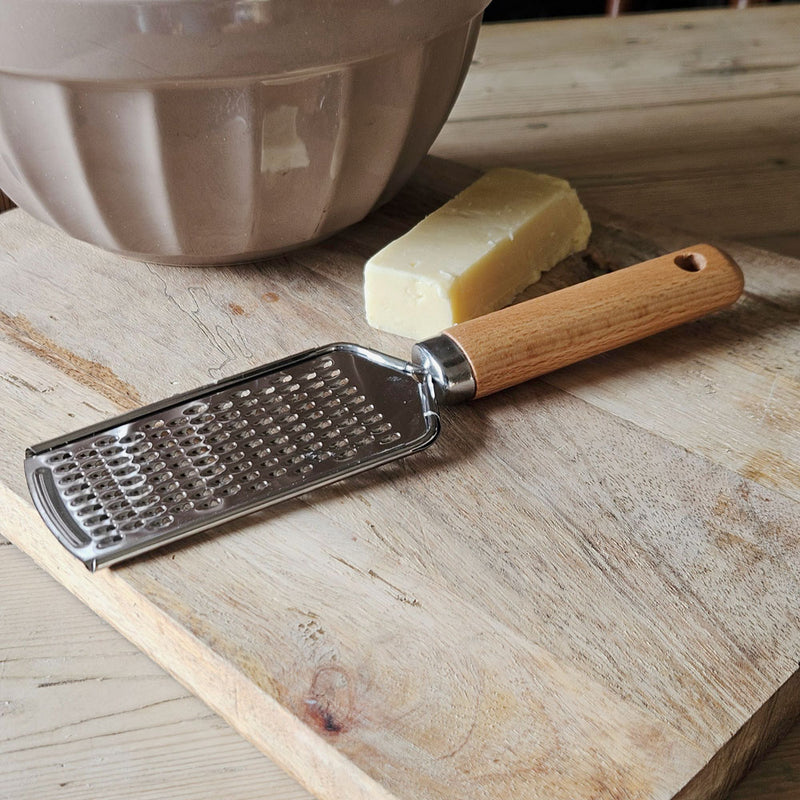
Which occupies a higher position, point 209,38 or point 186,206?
point 209,38

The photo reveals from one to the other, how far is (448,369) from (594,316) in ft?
0.42

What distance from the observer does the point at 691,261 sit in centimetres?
85

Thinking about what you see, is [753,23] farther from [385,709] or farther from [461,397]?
[385,709]

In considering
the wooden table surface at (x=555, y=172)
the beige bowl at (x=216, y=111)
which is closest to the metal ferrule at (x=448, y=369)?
the beige bowl at (x=216, y=111)

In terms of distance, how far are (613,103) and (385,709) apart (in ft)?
3.14

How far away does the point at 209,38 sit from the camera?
679 mm

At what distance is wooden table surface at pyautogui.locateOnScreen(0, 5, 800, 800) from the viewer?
573 millimetres

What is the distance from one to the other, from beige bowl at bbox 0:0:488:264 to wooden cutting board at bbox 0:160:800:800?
0.08m

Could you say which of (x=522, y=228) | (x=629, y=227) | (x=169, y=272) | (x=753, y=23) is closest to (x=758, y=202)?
(x=629, y=227)

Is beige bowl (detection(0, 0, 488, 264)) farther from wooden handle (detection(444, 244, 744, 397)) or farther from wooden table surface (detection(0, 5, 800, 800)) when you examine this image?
wooden table surface (detection(0, 5, 800, 800))

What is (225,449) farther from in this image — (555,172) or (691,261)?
(555,172)

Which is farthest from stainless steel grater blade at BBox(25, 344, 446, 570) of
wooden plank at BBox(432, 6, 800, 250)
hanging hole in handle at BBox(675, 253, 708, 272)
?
wooden plank at BBox(432, 6, 800, 250)

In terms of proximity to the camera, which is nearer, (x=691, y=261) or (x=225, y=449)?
(x=225, y=449)

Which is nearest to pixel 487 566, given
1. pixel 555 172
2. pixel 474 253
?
pixel 474 253
